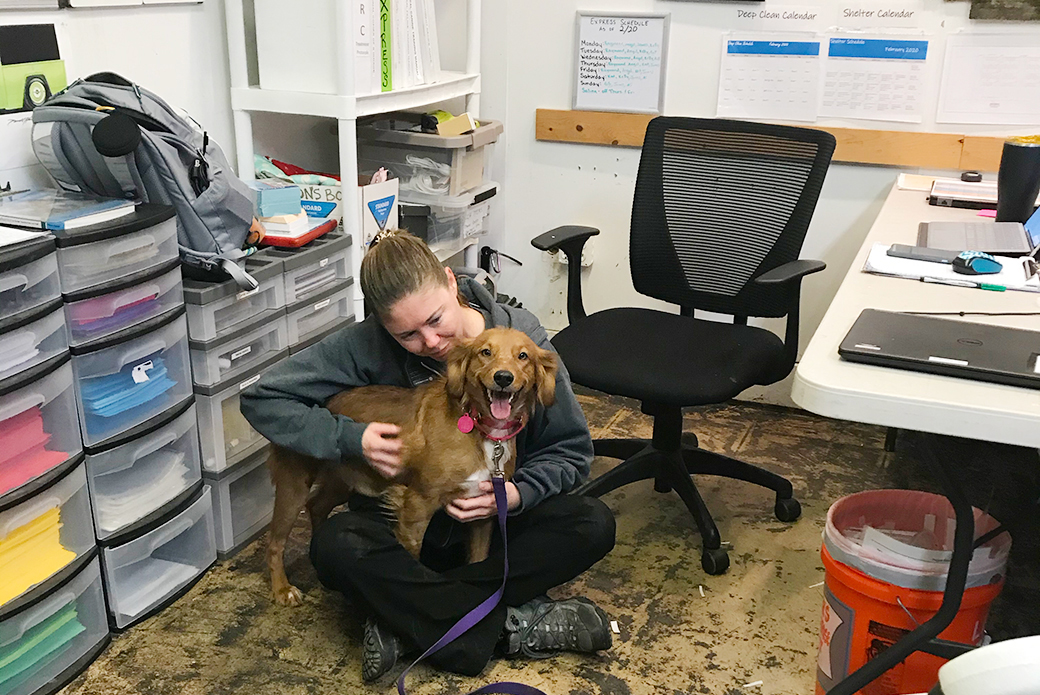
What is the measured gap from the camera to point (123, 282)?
190 centimetres

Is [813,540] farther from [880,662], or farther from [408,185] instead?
[408,185]

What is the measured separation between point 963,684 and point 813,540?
1661 millimetres

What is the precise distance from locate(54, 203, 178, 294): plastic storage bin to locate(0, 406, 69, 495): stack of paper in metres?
0.26

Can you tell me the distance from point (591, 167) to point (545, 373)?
171 cm

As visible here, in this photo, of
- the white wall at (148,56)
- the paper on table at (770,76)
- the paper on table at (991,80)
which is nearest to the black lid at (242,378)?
the white wall at (148,56)

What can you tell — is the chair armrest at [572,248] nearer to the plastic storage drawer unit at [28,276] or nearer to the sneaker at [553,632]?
the sneaker at [553,632]

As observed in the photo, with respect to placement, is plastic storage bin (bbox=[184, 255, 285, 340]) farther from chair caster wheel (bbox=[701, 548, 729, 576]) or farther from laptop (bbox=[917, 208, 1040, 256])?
laptop (bbox=[917, 208, 1040, 256])

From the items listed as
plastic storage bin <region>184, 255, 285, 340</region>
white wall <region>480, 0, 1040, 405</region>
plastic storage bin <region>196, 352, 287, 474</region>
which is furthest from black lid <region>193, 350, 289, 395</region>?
white wall <region>480, 0, 1040, 405</region>

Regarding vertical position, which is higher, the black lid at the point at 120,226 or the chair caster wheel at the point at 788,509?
the black lid at the point at 120,226

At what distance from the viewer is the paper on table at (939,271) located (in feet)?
5.73

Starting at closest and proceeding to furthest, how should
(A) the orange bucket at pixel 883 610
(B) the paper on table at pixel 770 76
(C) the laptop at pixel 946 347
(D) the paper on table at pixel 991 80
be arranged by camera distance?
(C) the laptop at pixel 946 347
(A) the orange bucket at pixel 883 610
(D) the paper on table at pixel 991 80
(B) the paper on table at pixel 770 76

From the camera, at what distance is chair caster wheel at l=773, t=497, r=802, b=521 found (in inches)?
101

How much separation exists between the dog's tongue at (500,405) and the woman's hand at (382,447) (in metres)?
0.23

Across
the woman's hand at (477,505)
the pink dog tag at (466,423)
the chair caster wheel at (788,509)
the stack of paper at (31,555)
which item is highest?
the pink dog tag at (466,423)
